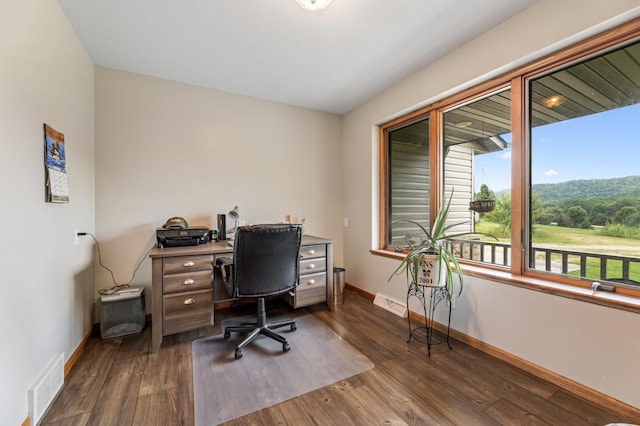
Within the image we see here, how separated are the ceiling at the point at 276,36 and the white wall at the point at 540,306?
14 centimetres

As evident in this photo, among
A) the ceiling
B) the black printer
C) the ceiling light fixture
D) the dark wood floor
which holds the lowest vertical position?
the dark wood floor

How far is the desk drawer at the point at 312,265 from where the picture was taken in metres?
2.73

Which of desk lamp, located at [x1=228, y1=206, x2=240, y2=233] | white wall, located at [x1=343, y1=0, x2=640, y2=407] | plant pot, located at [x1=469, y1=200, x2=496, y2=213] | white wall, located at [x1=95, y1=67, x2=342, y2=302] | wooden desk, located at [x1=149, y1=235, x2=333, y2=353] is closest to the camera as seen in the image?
white wall, located at [x1=343, y1=0, x2=640, y2=407]

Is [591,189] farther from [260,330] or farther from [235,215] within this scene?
[235,215]

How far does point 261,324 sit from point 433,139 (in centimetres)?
248

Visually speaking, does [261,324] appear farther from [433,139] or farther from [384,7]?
[384,7]

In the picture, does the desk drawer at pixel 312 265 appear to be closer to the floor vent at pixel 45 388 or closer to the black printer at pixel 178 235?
the black printer at pixel 178 235

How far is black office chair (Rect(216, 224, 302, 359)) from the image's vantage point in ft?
6.40

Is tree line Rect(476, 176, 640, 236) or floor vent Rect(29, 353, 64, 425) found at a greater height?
tree line Rect(476, 176, 640, 236)

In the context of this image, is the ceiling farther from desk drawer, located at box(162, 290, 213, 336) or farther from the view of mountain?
desk drawer, located at box(162, 290, 213, 336)

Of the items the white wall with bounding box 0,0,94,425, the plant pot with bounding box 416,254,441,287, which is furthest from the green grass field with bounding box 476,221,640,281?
the white wall with bounding box 0,0,94,425

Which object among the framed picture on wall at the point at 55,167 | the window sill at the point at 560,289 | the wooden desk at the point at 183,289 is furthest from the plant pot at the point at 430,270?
the framed picture on wall at the point at 55,167

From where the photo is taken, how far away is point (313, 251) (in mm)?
2791

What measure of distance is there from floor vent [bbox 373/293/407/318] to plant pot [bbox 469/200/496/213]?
4.09 feet
